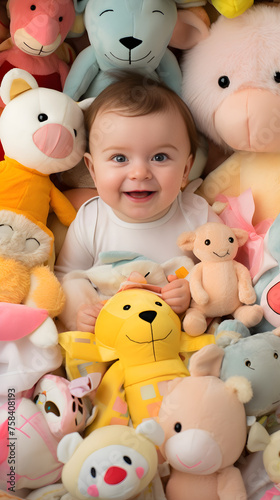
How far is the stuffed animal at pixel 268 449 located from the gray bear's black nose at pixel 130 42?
760 millimetres

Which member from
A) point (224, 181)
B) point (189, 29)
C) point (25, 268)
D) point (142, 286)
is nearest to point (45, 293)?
point (25, 268)

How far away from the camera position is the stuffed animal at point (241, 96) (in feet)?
3.90

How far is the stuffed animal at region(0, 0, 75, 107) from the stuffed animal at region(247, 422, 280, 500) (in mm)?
851

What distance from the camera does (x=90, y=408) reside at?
97cm

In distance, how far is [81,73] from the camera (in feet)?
4.18

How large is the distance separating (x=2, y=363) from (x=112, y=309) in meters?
0.21

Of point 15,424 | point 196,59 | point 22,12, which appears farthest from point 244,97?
point 15,424

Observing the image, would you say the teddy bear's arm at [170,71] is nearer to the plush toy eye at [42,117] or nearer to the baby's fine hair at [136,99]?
the baby's fine hair at [136,99]

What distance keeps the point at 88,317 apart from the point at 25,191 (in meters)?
0.30

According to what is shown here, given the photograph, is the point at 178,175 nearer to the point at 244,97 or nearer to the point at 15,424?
the point at 244,97

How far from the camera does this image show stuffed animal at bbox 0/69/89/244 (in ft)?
3.87

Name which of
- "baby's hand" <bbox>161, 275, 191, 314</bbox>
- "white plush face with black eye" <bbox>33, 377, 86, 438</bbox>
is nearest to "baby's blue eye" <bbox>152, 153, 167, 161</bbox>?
"baby's hand" <bbox>161, 275, 191, 314</bbox>

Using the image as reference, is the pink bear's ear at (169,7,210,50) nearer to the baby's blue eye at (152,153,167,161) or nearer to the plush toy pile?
the plush toy pile

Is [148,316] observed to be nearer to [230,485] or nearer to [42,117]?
[230,485]
